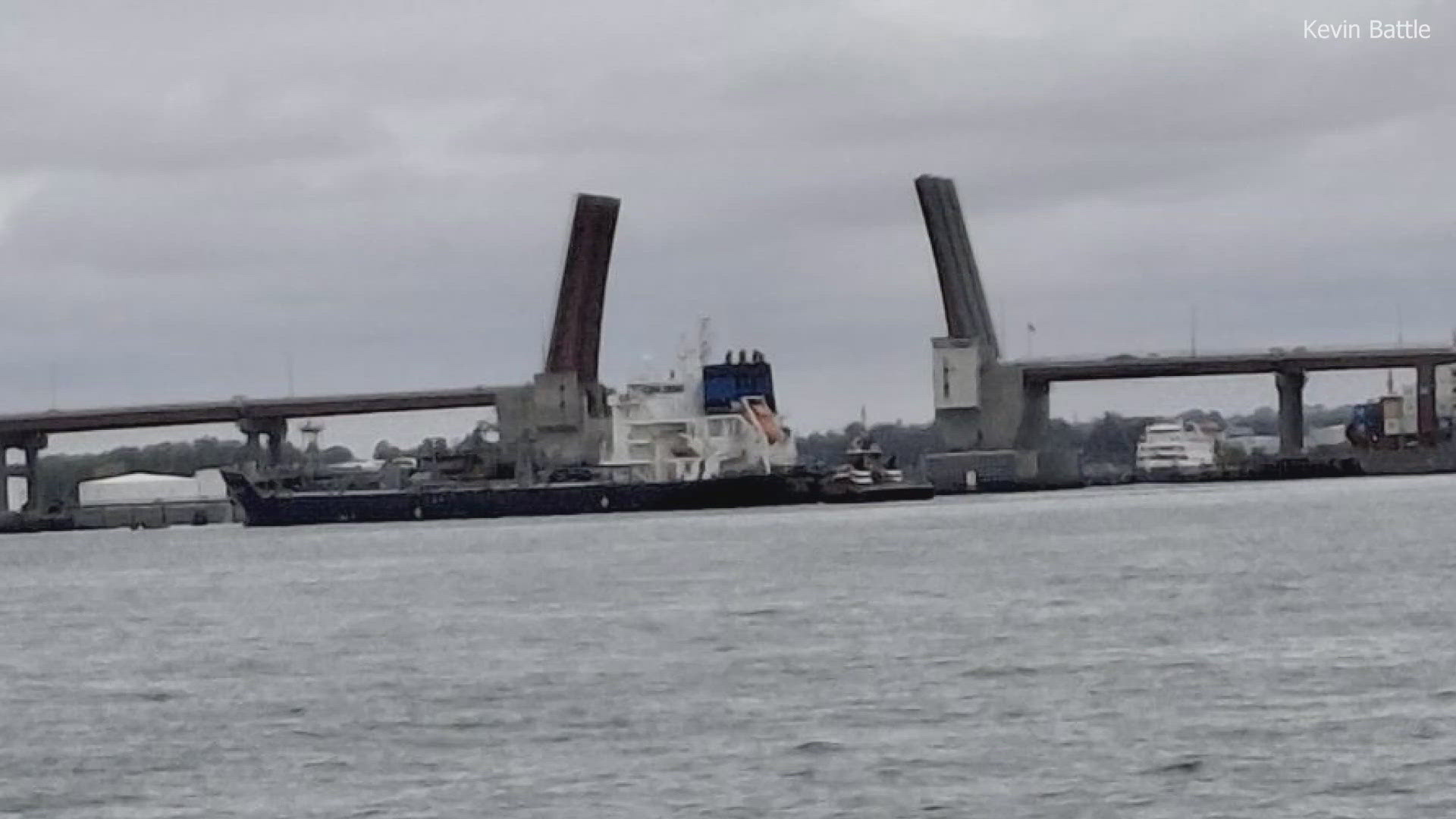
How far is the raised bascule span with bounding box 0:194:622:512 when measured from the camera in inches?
3986

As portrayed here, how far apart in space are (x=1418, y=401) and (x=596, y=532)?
212 ft

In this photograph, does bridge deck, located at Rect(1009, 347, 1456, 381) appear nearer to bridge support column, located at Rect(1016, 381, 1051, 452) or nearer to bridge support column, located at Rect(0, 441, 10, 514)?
bridge support column, located at Rect(1016, 381, 1051, 452)

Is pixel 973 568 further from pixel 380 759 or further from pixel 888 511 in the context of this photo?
pixel 888 511

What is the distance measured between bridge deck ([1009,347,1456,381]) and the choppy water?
5966cm

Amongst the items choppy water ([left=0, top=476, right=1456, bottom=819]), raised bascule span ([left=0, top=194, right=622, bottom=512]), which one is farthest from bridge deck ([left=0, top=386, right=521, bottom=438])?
choppy water ([left=0, top=476, right=1456, bottom=819])

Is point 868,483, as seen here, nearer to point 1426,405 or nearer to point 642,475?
point 642,475

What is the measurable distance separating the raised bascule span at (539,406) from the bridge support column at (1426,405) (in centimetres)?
3351

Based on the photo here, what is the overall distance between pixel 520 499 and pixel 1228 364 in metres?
31.2

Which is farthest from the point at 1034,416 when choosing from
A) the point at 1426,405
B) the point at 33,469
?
the point at 33,469

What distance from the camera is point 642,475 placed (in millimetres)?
91375

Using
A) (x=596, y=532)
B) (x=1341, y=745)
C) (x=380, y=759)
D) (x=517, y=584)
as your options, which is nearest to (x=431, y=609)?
(x=517, y=584)

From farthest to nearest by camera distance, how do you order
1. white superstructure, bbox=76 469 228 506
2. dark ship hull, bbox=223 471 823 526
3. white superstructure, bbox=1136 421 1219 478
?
white superstructure, bbox=1136 421 1219 478
white superstructure, bbox=76 469 228 506
dark ship hull, bbox=223 471 823 526

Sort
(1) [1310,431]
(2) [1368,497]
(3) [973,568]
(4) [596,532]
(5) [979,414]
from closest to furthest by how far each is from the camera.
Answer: (3) [973,568] < (4) [596,532] < (2) [1368,497] < (5) [979,414] < (1) [1310,431]

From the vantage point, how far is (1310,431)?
549 feet
